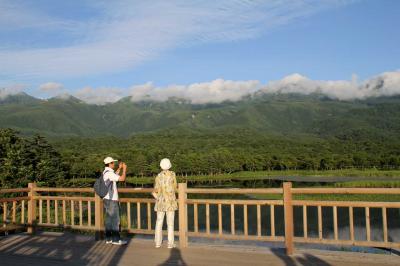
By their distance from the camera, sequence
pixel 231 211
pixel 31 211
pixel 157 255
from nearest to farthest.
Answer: pixel 157 255
pixel 231 211
pixel 31 211

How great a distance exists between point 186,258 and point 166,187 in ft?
4.67

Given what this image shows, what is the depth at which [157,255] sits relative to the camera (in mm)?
8047

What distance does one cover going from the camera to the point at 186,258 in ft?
25.3

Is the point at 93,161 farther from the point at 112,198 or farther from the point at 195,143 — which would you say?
the point at 112,198

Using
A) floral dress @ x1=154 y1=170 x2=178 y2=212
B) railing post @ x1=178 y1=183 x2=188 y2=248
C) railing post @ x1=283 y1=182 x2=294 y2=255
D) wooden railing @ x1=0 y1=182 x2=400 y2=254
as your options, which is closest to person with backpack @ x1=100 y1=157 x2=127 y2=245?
wooden railing @ x1=0 y1=182 x2=400 y2=254

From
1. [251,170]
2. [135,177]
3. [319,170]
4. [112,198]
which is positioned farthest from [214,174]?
[112,198]

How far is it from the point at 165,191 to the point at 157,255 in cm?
118

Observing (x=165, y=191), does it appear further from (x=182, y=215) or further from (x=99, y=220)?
(x=99, y=220)

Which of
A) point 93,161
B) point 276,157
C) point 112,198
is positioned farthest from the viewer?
point 276,157

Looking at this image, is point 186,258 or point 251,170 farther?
point 251,170

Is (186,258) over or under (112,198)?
under

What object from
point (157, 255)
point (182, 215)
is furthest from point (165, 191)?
point (157, 255)

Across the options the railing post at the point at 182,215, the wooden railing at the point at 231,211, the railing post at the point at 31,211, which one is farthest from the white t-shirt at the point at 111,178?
the railing post at the point at 31,211

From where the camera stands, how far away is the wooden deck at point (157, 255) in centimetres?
732
